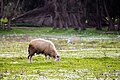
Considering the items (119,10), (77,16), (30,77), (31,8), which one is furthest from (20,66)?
(31,8)

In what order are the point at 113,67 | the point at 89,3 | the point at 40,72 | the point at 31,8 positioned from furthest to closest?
the point at 31,8, the point at 89,3, the point at 113,67, the point at 40,72

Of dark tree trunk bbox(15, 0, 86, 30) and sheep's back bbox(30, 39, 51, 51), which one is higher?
sheep's back bbox(30, 39, 51, 51)

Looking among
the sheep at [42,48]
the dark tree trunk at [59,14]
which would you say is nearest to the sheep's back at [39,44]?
the sheep at [42,48]

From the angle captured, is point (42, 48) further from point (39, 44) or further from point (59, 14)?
point (59, 14)

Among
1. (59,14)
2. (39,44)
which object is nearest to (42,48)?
(39,44)

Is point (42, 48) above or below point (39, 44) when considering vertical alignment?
below

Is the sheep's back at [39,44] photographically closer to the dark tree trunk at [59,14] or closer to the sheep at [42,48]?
the sheep at [42,48]

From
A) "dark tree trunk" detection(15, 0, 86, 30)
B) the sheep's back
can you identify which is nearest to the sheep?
the sheep's back

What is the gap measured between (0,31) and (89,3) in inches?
782

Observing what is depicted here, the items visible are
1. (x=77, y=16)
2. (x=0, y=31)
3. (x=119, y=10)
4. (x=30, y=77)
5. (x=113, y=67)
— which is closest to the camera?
(x=30, y=77)

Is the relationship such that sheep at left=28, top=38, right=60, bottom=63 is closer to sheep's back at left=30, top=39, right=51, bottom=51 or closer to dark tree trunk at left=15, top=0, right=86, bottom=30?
sheep's back at left=30, top=39, right=51, bottom=51

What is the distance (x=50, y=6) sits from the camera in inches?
3450

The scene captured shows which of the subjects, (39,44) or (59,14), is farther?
(59,14)

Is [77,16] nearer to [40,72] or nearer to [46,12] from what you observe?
[46,12]
